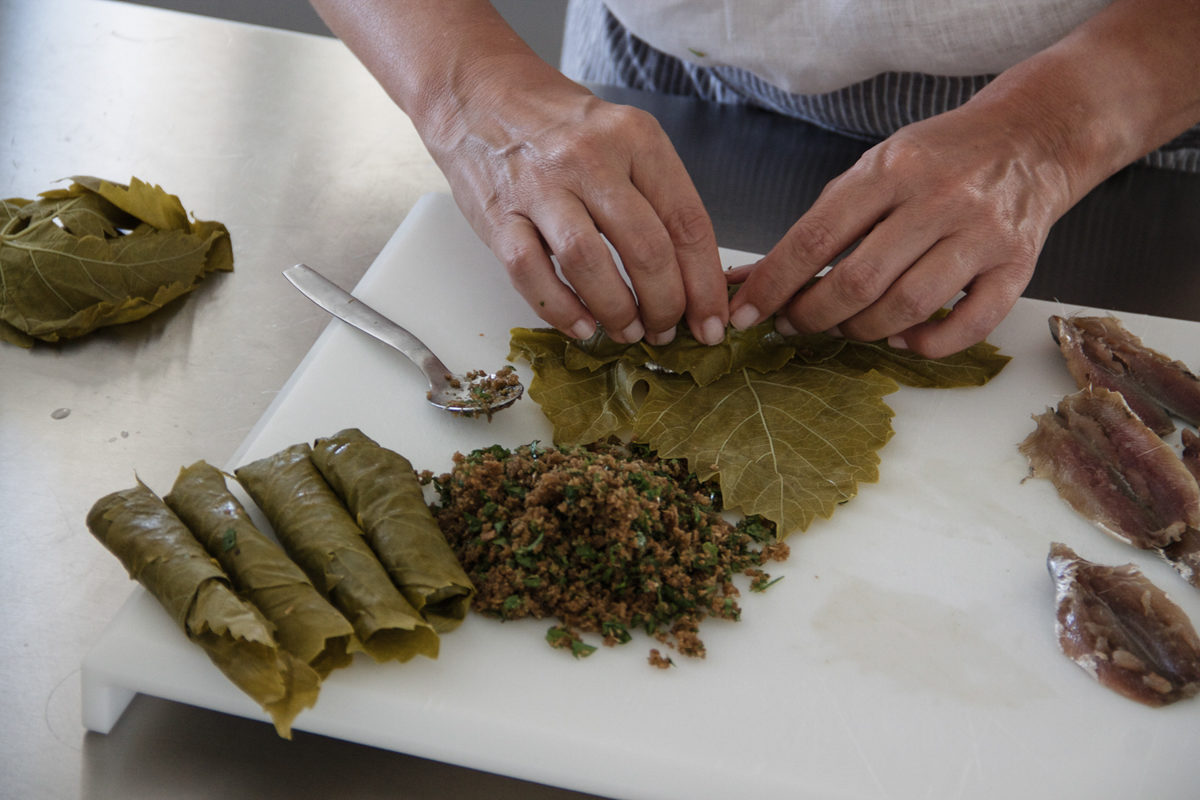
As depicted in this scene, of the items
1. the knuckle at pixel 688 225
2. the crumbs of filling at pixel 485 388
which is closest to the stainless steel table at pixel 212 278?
the crumbs of filling at pixel 485 388

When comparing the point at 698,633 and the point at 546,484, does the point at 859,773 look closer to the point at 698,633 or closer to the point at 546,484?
the point at 698,633

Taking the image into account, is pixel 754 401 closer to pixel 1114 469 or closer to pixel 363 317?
pixel 1114 469

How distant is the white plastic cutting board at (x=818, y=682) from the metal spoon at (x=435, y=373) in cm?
5

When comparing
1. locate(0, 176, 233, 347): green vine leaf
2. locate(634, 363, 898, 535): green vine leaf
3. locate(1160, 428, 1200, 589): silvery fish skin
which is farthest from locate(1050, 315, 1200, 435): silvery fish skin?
locate(0, 176, 233, 347): green vine leaf

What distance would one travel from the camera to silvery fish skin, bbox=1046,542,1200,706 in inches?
59.7

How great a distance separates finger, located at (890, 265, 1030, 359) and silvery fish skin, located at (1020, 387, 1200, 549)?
20 cm

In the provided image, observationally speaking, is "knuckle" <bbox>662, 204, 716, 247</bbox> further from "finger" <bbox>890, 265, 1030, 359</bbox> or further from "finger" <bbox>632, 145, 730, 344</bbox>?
"finger" <bbox>890, 265, 1030, 359</bbox>

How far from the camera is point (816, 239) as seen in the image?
6.14 feet

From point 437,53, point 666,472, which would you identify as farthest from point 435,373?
point 437,53

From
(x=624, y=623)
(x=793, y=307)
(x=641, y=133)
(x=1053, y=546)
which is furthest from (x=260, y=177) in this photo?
(x=1053, y=546)

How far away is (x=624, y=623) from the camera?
1.51 metres

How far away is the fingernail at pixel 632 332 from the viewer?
192cm

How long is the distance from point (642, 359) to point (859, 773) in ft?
2.88

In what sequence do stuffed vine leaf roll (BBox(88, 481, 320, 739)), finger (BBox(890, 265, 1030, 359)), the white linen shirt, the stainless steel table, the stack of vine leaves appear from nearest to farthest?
stuffed vine leaf roll (BBox(88, 481, 320, 739)), the stainless steel table, the stack of vine leaves, finger (BBox(890, 265, 1030, 359)), the white linen shirt
